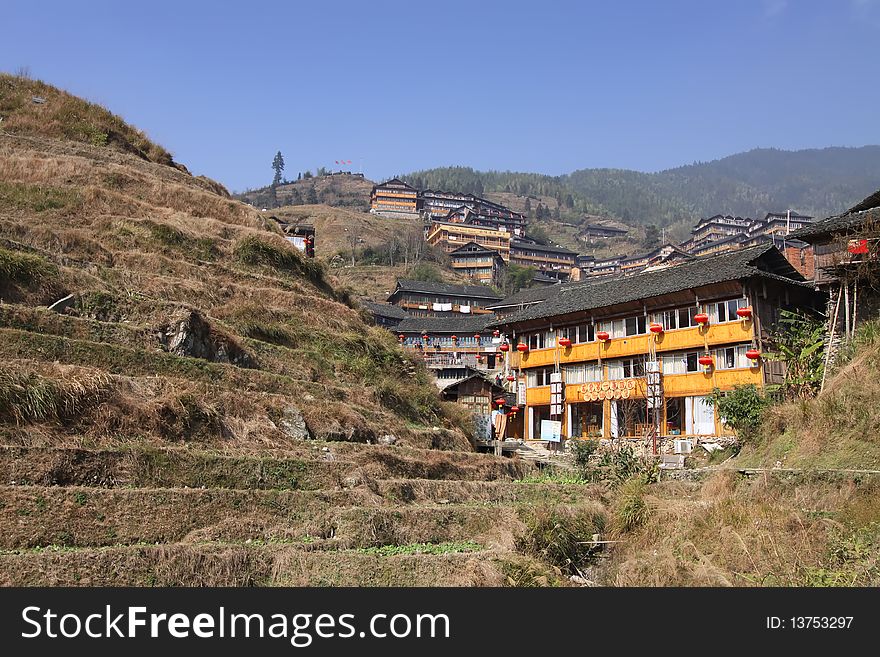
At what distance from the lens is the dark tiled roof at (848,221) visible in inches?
1028

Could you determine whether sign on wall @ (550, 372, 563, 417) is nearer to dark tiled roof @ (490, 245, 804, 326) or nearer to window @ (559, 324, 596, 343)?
window @ (559, 324, 596, 343)

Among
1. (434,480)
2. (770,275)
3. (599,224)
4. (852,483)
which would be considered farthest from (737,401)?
(599,224)

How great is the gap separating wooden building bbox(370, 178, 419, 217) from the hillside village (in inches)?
3461

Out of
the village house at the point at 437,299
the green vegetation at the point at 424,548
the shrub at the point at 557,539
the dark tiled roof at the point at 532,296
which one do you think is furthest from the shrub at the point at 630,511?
the village house at the point at 437,299

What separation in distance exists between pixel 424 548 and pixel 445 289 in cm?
6531

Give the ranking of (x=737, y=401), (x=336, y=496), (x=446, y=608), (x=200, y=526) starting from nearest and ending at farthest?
(x=446, y=608) < (x=200, y=526) < (x=336, y=496) < (x=737, y=401)

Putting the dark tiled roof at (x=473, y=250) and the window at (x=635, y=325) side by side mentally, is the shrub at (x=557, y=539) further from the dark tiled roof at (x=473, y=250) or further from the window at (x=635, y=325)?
the dark tiled roof at (x=473, y=250)

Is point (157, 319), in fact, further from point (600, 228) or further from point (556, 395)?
point (600, 228)

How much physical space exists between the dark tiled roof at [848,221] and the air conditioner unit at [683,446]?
9469 millimetres

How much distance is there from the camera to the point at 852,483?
51.9ft

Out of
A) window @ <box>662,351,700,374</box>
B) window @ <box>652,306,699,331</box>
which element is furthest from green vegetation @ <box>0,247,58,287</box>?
window @ <box>652,306,699,331</box>

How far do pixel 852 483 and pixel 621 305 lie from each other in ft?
64.7

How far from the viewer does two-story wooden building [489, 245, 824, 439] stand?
30.5 meters

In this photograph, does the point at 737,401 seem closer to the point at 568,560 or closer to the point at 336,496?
the point at 568,560
